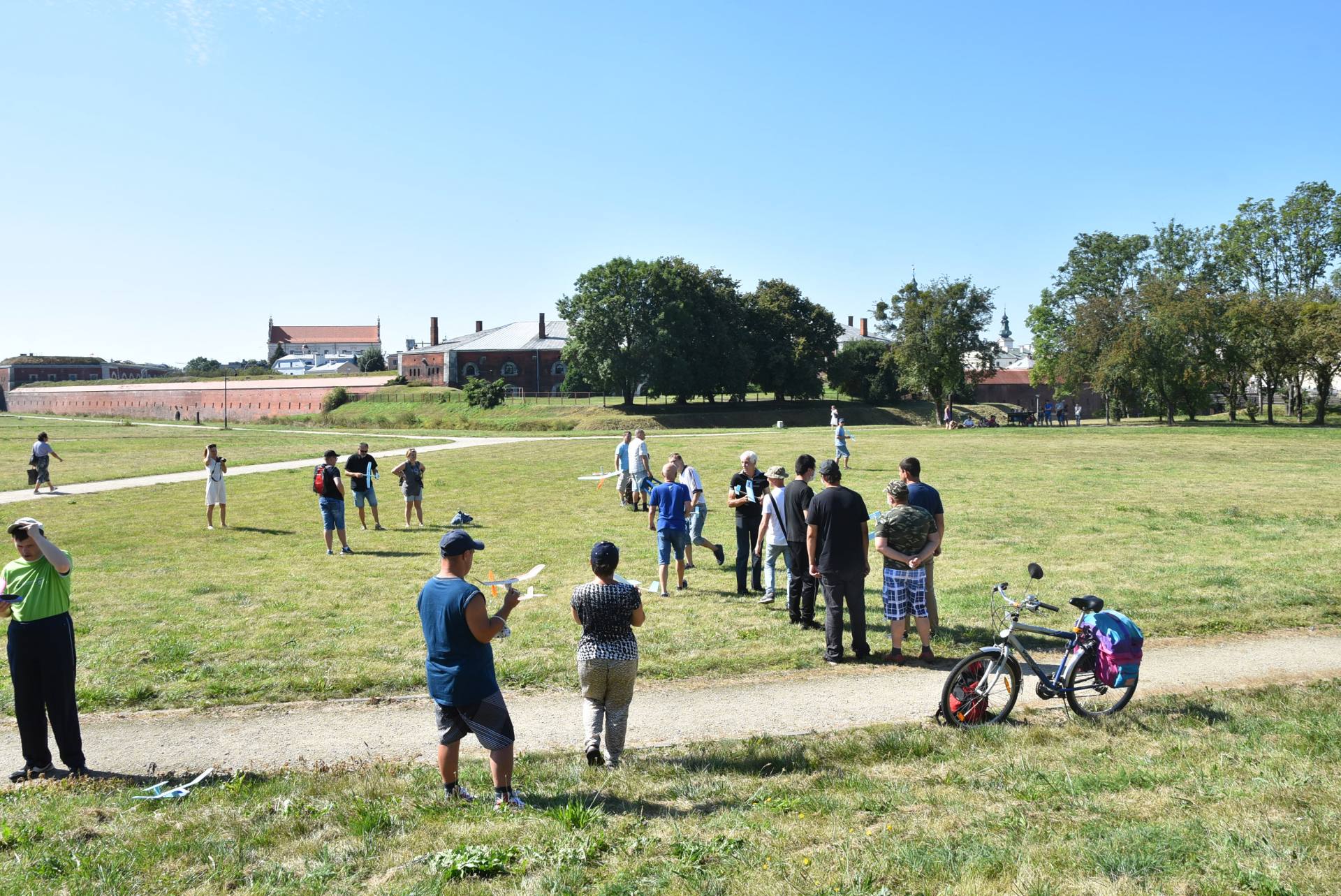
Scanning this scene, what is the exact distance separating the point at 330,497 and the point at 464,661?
441 inches

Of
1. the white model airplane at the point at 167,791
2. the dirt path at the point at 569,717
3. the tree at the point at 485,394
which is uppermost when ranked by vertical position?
the tree at the point at 485,394

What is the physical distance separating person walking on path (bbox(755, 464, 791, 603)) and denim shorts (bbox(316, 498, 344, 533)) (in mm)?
8046

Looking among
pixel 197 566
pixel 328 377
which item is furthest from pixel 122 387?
pixel 197 566

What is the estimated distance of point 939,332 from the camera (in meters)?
65.7

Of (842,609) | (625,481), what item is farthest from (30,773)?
(625,481)

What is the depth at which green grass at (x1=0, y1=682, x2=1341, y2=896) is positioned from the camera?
4.84 metres

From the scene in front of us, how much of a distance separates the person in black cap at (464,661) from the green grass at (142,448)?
2877 cm

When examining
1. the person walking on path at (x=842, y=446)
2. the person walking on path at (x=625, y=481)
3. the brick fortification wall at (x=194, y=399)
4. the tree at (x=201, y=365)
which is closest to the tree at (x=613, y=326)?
the brick fortification wall at (x=194, y=399)

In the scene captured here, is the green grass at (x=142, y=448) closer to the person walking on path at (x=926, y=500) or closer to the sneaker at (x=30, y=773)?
the sneaker at (x=30, y=773)

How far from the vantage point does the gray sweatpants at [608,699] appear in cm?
641

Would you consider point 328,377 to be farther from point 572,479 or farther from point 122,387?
point 572,479

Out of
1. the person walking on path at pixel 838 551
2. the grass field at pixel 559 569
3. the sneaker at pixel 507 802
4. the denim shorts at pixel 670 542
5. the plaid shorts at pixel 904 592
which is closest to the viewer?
the sneaker at pixel 507 802

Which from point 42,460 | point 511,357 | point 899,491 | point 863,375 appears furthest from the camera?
point 511,357

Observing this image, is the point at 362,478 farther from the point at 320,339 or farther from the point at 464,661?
the point at 320,339
